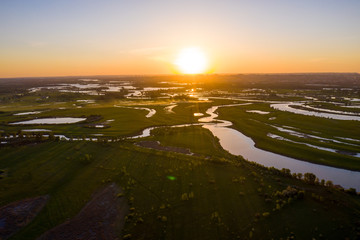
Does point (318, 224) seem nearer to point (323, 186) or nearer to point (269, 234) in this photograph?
point (269, 234)

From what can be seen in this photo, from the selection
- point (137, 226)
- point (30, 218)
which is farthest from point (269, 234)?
point (30, 218)

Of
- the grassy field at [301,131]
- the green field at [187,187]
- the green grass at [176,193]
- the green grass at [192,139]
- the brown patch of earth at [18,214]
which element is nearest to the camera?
the green grass at [176,193]

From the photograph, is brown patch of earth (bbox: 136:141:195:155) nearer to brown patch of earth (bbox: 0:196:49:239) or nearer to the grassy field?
the grassy field

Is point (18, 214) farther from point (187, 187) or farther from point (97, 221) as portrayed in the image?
point (187, 187)

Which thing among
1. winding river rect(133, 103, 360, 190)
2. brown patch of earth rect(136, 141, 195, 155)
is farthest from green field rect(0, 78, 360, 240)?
winding river rect(133, 103, 360, 190)

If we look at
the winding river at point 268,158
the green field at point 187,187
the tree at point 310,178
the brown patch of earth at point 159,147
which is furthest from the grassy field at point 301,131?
the brown patch of earth at point 159,147

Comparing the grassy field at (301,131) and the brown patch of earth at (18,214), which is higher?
the grassy field at (301,131)

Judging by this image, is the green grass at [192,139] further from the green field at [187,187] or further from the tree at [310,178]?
the tree at [310,178]
